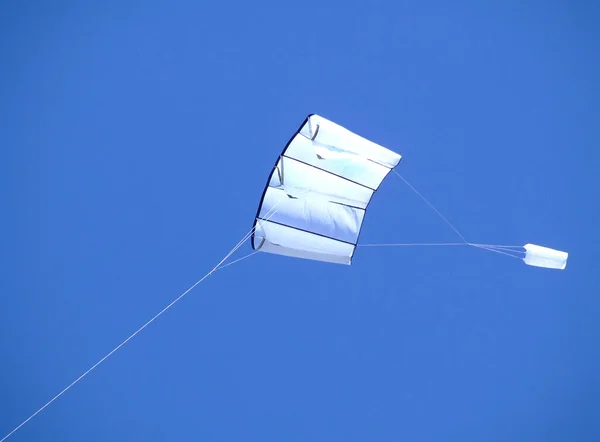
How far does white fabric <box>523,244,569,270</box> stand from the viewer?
22.4ft

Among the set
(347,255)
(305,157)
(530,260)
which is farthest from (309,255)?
(530,260)

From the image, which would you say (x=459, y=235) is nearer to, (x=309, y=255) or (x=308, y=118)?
(x=309, y=255)

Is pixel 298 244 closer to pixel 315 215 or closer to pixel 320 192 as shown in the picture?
pixel 315 215

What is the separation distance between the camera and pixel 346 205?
23.6 feet

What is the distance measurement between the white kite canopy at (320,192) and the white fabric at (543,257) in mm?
2229

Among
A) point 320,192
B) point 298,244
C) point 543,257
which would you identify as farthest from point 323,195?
point 543,257

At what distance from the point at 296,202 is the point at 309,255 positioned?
3.09ft

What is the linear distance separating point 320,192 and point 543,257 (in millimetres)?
3215

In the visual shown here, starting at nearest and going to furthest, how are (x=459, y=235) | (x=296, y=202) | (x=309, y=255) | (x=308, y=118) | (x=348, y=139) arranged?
(x=308, y=118) → (x=348, y=139) → (x=296, y=202) → (x=309, y=255) → (x=459, y=235)

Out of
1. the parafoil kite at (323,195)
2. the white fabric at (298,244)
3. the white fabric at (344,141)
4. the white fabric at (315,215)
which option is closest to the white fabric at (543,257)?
the parafoil kite at (323,195)

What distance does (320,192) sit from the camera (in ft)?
23.1

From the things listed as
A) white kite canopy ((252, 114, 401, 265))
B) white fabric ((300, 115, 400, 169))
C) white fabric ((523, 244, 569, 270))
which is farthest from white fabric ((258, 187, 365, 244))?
white fabric ((523, 244, 569, 270))

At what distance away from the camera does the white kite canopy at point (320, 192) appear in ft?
21.4

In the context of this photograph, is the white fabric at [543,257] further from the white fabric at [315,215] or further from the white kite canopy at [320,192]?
the white fabric at [315,215]
